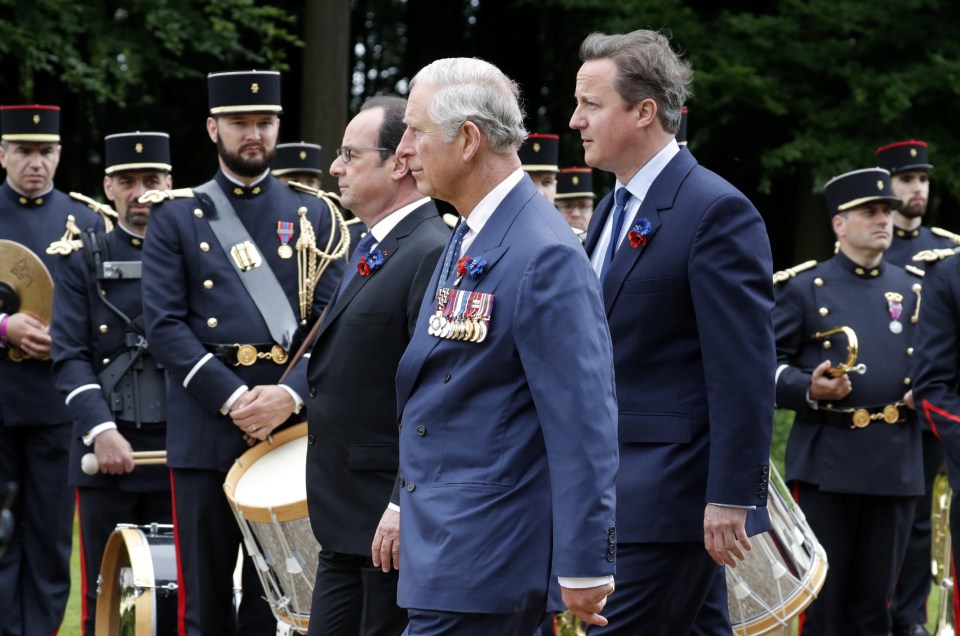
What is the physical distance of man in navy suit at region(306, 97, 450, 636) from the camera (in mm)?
4793

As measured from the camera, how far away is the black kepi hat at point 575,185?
10.8 m

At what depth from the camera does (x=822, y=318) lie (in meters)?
7.63

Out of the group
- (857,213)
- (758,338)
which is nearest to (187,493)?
(758,338)

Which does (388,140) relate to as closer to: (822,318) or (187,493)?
(187,493)

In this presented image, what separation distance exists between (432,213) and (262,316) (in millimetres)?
1499

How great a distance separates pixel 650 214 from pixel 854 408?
3379 millimetres

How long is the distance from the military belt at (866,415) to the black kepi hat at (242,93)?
3120 mm

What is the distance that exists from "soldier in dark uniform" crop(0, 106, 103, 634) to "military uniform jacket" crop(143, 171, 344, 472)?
4.70ft

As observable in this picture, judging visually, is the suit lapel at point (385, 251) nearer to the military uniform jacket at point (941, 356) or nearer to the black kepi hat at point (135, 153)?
the military uniform jacket at point (941, 356)

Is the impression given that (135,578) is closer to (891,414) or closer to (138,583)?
(138,583)

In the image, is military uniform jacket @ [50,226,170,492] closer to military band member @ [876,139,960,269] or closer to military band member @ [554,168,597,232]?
military band member @ [554,168,597,232]

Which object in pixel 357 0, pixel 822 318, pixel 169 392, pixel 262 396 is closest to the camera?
pixel 262 396

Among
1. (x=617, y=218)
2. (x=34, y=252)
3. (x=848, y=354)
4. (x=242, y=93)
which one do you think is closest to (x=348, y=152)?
Result: (x=617, y=218)

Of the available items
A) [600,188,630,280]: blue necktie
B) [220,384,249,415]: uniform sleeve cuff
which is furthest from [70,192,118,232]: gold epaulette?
[600,188,630,280]: blue necktie
